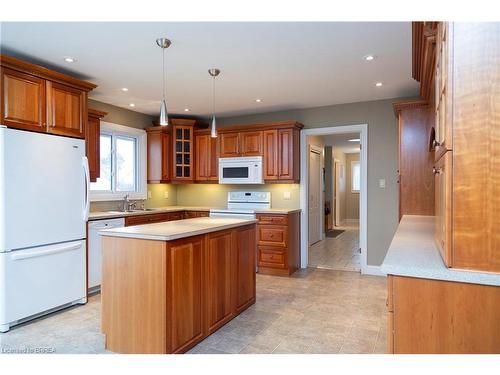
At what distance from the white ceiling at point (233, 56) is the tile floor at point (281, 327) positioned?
247 centimetres

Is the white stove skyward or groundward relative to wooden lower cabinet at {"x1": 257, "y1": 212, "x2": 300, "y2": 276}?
skyward

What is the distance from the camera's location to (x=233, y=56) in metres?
3.05

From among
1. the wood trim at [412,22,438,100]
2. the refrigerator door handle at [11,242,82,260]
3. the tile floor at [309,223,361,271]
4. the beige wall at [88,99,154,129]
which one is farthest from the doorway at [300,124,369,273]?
the refrigerator door handle at [11,242,82,260]

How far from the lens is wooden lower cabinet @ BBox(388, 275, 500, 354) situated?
3.96ft

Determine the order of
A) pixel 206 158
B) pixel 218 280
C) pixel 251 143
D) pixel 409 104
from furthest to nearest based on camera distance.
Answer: pixel 206 158 → pixel 251 143 → pixel 409 104 → pixel 218 280

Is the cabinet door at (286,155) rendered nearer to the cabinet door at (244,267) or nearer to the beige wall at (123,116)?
the cabinet door at (244,267)

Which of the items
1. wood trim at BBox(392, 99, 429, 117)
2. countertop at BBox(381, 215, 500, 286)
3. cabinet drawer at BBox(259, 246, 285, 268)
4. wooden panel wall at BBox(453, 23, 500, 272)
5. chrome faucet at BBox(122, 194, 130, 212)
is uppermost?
wood trim at BBox(392, 99, 429, 117)

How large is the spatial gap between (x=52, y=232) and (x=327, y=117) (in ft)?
12.7

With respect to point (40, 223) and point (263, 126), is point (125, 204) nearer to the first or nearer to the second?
point (40, 223)

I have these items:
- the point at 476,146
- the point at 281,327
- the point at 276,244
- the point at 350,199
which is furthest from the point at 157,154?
the point at 350,199

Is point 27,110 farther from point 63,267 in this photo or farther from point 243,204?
point 243,204

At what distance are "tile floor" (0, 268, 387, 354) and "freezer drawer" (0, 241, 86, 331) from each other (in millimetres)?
138

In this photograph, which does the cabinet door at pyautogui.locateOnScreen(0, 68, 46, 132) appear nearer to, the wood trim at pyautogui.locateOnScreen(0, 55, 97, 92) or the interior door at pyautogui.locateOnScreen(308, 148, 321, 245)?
the wood trim at pyautogui.locateOnScreen(0, 55, 97, 92)

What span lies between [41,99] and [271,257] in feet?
11.0
